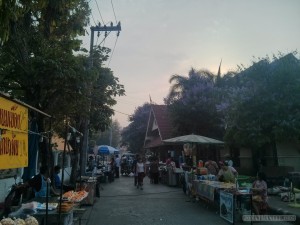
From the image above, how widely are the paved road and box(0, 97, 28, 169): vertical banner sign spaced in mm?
5995

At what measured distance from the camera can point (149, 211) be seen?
42.1ft

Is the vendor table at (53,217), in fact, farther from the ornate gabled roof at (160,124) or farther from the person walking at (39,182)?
the ornate gabled roof at (160,124)

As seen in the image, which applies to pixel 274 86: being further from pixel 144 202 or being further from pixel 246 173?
pixel 144 202

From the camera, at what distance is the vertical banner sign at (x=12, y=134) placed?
4.99 m

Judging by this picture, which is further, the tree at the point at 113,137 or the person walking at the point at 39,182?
the tree at the point at 113,137

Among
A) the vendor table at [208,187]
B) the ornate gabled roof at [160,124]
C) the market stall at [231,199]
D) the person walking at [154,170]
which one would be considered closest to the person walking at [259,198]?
the market stall at [231,199]

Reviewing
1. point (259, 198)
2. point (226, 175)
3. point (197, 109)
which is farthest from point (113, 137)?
point (259, 198)

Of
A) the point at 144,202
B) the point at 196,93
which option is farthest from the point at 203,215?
the point at 196,93

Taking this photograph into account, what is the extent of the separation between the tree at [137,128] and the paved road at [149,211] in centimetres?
3127

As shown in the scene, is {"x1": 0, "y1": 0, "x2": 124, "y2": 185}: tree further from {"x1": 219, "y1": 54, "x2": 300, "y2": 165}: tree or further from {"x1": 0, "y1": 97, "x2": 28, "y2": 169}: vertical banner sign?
{"x1": 219, "y1": 54, "x2": 300, "y2": 165}: tree

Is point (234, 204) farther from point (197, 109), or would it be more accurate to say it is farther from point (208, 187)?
point (197, 109)

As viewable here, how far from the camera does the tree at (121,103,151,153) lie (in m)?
48.6

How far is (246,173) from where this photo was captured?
23.2 meters

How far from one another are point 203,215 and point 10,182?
7.31 meters
